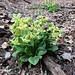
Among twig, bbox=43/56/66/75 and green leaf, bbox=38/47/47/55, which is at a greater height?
green leaf, bbox=38/47/47/55

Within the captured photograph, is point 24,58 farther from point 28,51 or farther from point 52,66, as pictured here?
point 52,66

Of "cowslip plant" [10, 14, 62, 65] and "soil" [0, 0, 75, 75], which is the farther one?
"soil" [0, 0, 75, 75]

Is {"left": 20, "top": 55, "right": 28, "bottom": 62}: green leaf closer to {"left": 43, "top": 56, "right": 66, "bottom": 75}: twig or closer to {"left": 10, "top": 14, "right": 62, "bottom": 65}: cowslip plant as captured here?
{"left": 10, "top": 14, "right": 62, "bottom": 65}: cowslip plant

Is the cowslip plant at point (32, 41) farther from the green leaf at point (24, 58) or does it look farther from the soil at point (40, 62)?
the soil at point (40, 62)

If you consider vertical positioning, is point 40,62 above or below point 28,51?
below

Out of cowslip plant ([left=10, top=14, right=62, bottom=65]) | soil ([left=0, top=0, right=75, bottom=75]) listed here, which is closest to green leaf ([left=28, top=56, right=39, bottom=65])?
cowslip plant ([left=10, top=14, right=62, bottom=65])

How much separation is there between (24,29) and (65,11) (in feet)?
9.38

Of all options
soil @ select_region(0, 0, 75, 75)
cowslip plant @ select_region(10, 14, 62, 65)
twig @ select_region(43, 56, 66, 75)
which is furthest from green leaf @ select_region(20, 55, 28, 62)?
twig @ select_region(43, 56, 66, 75)

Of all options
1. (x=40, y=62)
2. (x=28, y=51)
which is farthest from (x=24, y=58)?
(x=40, y=62)

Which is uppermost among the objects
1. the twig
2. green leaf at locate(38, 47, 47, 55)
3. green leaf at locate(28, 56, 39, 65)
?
green leaf at locate(38, 47, 47, 55)

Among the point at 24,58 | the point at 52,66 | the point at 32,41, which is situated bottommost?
the point at 52,66

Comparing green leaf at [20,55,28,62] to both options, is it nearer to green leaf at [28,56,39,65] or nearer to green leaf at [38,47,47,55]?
green leaf at [28,56,39,65]

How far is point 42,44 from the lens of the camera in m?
2.82

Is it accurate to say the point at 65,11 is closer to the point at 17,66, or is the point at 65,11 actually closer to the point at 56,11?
the point at 56,11
